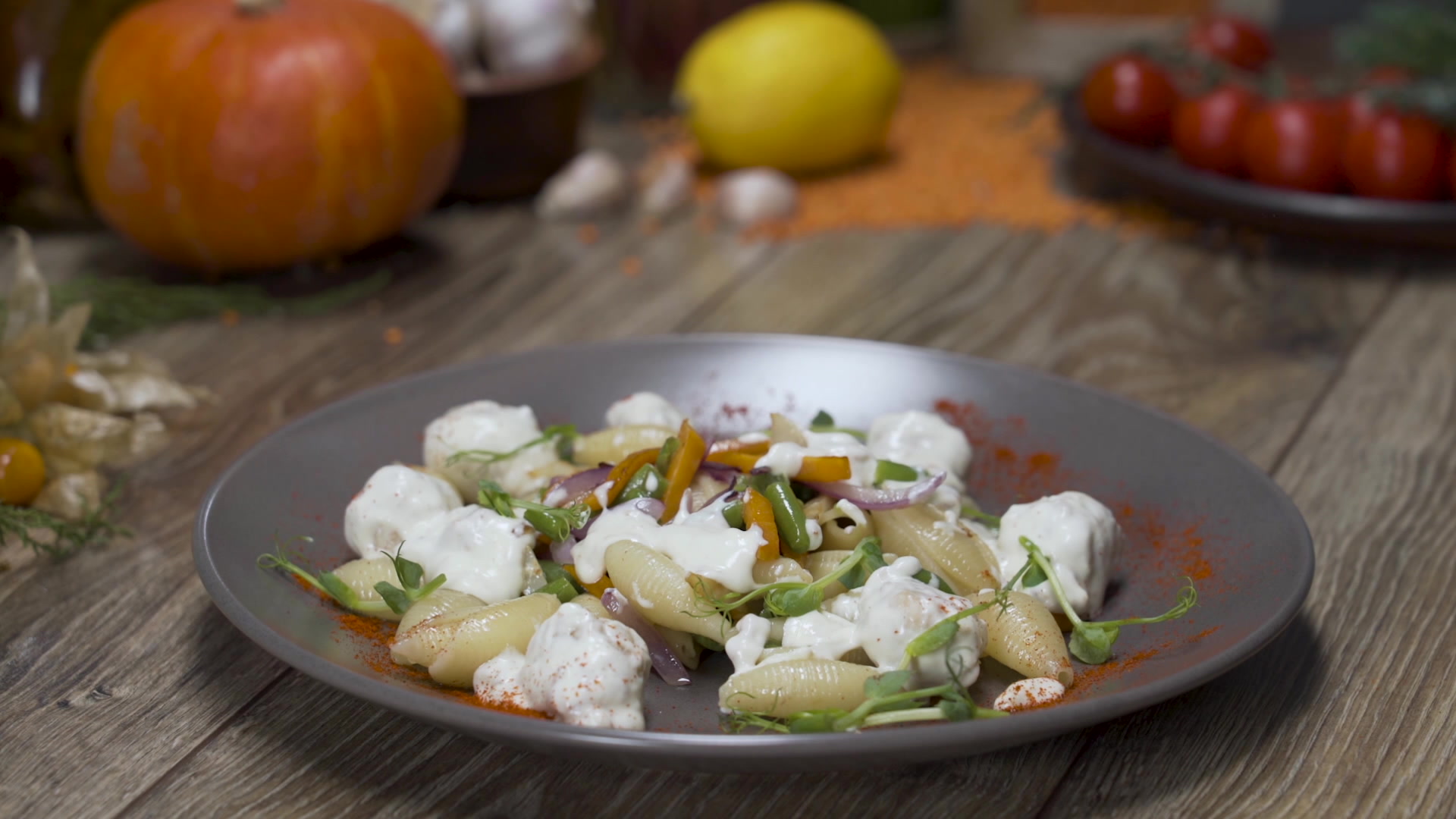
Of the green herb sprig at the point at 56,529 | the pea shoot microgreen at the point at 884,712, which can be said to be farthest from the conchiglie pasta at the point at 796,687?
the green herb sprig at the point at 56,529

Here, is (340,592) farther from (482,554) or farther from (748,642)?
(748,642)

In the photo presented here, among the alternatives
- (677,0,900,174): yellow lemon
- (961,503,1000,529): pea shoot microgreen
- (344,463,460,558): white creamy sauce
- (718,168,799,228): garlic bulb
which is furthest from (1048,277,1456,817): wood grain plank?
(677,0,900,174): yellow lemon

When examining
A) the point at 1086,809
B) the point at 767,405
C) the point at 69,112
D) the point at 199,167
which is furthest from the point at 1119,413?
the point at 69,112

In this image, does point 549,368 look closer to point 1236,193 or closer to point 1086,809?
point 1086,809

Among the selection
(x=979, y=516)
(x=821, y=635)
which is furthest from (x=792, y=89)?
(x=821, y=635)

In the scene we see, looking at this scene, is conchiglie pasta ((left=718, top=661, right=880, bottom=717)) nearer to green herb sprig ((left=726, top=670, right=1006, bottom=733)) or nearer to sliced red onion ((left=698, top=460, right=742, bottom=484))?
green herb sprig ((left=726, top=670, right=1006, bottom=733))
